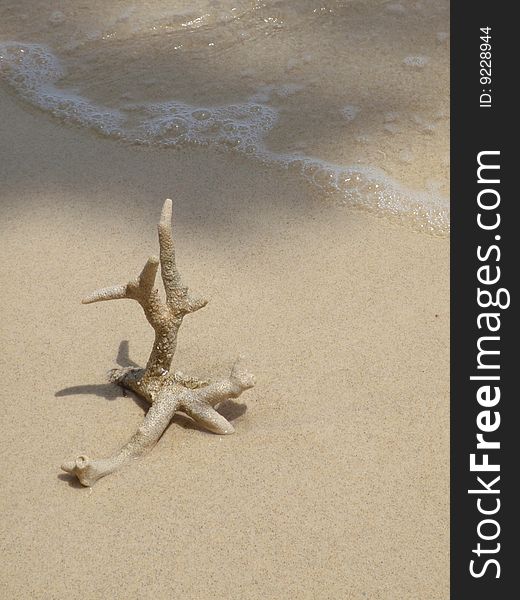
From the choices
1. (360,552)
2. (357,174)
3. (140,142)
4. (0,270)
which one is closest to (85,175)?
(140,142)

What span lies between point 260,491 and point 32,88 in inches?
87.3

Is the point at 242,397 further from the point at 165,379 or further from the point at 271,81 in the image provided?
the point at 271,81

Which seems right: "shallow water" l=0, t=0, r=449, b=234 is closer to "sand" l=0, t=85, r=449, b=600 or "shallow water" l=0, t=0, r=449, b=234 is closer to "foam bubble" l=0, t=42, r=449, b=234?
"foam bubble" l=0, t=42, r=449, b=234

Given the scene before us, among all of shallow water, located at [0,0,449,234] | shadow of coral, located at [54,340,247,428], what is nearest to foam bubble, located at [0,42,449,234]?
shallow water, located at [0,0,449,234]

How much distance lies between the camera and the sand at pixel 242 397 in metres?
1.57

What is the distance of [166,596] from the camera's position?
59.5 inches

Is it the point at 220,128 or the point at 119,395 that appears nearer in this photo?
the point at 119,395

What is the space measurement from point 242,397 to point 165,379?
0.21 metres

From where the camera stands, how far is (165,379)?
1.85 m

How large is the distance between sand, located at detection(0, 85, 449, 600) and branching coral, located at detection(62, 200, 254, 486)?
1.7 inches

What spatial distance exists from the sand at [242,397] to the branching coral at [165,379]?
0.04m

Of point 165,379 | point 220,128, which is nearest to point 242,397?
point 165,379

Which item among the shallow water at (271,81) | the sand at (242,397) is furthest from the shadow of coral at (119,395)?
the shallow water at (271,81)

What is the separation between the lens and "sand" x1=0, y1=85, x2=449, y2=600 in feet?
5.16
